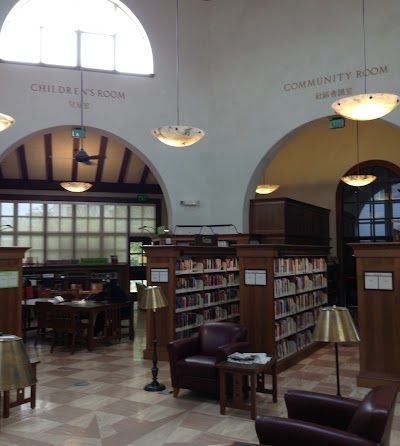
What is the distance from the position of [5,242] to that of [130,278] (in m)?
4.22

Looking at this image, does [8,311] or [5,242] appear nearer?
[8,311]

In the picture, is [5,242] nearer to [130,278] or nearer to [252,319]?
[130,278]

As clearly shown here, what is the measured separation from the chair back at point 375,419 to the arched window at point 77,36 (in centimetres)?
948

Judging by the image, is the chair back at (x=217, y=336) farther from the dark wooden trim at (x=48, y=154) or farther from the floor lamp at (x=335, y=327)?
the dark wooden trim at (x=48, y=154)

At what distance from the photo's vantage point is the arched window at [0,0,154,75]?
408 inches

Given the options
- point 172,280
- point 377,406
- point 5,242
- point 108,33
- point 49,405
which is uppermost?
point 108,33

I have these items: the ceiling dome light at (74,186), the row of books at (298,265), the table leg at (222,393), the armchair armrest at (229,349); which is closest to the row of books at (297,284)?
the row of books at (298,265)

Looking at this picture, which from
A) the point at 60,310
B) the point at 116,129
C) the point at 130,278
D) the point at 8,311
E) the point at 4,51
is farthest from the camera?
the point at 130,278

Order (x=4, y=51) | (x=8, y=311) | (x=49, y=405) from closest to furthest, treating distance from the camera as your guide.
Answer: (x=49, y=405) → (x=8, y=311) → (x=4, y=51)

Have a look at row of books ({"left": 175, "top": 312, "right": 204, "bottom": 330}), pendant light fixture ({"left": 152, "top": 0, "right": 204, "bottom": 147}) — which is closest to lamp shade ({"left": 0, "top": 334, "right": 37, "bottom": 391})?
pendant light fixture ({"left": 152, "top": 0, "right": 204, "bottom": 147})

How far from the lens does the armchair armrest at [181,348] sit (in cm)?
598

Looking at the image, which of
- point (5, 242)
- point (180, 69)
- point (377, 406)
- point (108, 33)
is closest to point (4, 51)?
point (108, 33)

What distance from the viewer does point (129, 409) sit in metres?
5.56

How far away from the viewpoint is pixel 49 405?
18.8 feet
